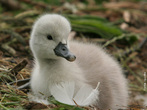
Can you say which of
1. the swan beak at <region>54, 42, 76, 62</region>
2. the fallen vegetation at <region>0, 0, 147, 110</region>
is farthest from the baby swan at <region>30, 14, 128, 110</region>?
the fallen vegetation at <region>0, 0, 147, 110</region>

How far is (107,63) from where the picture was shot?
9.05 ft

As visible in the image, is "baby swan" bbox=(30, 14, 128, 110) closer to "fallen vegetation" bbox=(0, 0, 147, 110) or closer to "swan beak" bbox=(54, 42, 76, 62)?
"swan beak" bbox=(54, 42, 76, 62)

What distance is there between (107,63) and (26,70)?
33.1 inches

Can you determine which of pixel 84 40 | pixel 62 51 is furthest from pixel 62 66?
pixel 84 40

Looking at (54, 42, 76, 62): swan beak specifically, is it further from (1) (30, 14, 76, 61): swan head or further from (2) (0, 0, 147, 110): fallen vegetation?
(2) (0, 0, 147, 110): fallen vegetation

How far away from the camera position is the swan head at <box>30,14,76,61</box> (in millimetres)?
2287

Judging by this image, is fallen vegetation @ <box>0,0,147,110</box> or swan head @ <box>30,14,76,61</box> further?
fallen vegetation @ <box>0,0,147,110</box>

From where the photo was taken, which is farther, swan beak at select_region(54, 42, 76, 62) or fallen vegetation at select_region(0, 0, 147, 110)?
fallen vegetation at select_region(0, 0, 147, 110)

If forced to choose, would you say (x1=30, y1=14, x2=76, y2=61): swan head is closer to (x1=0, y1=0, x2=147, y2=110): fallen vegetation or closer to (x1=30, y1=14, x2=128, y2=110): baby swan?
(x1=30, y1=14, x2=128, y2=110): baby swan

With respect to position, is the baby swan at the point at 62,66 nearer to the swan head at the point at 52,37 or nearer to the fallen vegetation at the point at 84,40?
the swan head at the point at 52,37

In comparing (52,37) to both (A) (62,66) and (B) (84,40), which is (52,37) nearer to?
(A) (62,66)

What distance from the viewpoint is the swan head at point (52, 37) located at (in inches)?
90.0

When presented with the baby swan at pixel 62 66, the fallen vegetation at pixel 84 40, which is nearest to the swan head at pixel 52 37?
the baby swan at pixel 62 66

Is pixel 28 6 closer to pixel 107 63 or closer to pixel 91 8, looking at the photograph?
pixel 91 8
